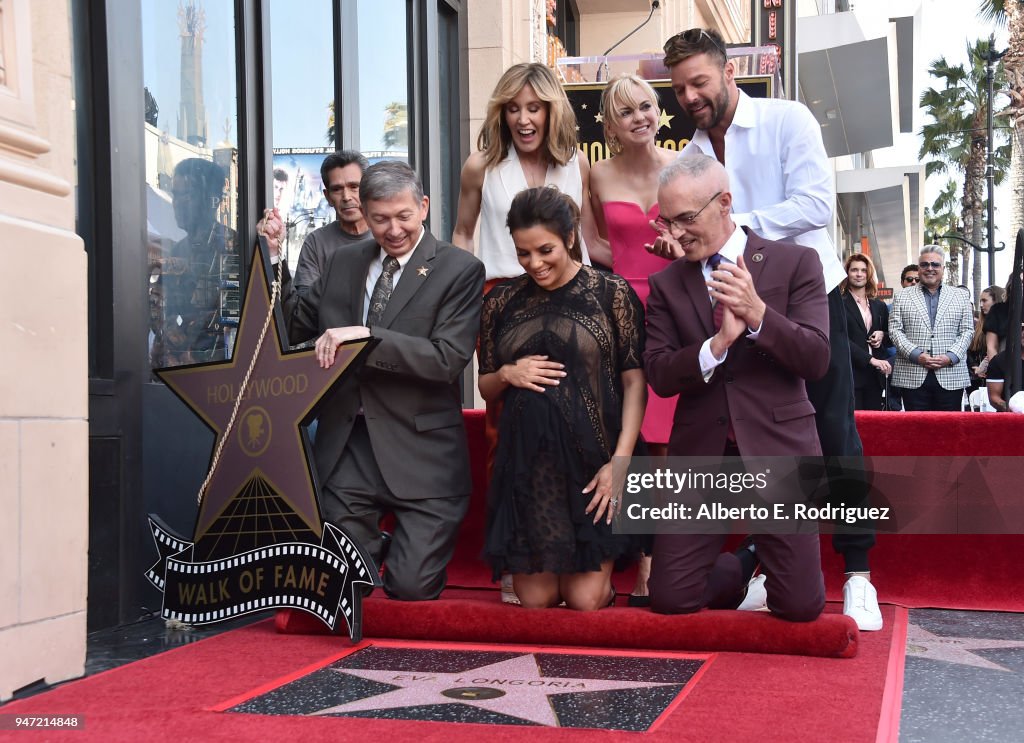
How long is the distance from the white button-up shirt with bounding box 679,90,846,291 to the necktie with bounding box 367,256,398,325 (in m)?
1.22

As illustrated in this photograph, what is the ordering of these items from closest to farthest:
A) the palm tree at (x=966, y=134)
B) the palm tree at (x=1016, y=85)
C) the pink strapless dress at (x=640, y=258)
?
the pink strapless dress at (x=640, y=258) → the palm tree at (x=1016, y=85) → the palm tree at (x=966, y=134)

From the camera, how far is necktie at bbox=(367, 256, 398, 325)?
4684mm

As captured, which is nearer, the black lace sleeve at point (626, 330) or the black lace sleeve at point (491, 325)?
the black lace sleeve at point (626, 330)

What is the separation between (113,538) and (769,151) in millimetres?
3033

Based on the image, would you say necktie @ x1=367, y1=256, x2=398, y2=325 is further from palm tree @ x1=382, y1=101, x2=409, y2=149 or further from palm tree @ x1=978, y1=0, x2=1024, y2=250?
palm tree @ x1=978, y1=0, x2=1024, y2=250

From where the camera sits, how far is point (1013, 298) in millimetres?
6250

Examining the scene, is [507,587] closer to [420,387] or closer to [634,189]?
[420,387]

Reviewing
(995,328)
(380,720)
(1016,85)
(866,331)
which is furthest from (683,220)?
(1016,85)

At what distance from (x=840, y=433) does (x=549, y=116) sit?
1.74 meters

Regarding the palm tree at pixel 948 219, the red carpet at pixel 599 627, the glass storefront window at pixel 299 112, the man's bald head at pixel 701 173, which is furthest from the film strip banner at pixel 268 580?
the palm tree at pixel 948 219

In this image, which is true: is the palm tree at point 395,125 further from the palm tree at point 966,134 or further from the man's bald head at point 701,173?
the palm tree at point 966,134

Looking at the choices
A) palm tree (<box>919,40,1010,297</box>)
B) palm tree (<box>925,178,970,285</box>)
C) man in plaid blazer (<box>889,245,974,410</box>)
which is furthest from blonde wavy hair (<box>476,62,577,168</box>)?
palm tree (<box>925,178,970,285</box>)

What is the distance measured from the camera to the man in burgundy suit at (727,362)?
401 centimetres

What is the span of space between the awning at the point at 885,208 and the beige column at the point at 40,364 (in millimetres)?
27816
